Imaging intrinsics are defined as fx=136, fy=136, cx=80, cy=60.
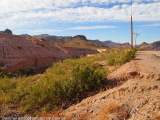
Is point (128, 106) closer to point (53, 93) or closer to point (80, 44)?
point (53, 93)

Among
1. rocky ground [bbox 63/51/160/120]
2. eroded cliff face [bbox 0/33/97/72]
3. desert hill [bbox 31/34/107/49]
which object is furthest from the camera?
desert hill [bbox 31/34/107/49]

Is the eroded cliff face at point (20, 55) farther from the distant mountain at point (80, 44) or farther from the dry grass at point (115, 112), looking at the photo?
the distant mountain at point (80, 44)

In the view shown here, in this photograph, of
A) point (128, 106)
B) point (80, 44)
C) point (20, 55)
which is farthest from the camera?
point (80, 44)

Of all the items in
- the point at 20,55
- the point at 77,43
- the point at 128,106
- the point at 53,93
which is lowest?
the point at 53,93

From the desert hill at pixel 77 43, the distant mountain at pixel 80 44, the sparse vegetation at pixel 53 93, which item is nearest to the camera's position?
the sparse vegetation at pixel 53 93

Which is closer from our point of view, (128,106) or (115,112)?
(115,112)

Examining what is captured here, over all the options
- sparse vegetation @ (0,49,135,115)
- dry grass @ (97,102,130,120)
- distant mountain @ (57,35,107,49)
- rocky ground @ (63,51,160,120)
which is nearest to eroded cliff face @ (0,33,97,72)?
sparse vegetation @ (0,49,135,115)

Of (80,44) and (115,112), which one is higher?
(80,44)

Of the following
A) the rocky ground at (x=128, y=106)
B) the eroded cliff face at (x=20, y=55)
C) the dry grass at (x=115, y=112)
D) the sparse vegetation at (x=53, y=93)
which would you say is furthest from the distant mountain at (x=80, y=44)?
the dry grass at (x=115, y=112)

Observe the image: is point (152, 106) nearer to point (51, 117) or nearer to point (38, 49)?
point (51, 117)

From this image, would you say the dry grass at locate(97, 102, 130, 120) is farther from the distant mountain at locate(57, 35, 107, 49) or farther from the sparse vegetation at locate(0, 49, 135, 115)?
the distant mountain at locate(57, 35, 107, 49)

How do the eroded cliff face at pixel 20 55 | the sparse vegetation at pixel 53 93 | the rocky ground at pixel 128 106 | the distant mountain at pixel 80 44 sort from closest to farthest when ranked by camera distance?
the rocky ground at pixel 128 106, the sparse vegetation at pixel 53 93, the eroded cliff face at pixel 20 55, the distant mountain at pixel 80 44

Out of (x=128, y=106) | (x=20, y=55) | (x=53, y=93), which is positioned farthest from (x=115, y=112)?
(x=20, y=55)

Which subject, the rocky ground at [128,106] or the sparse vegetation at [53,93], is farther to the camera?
the sparse vegetation at [53,93]
